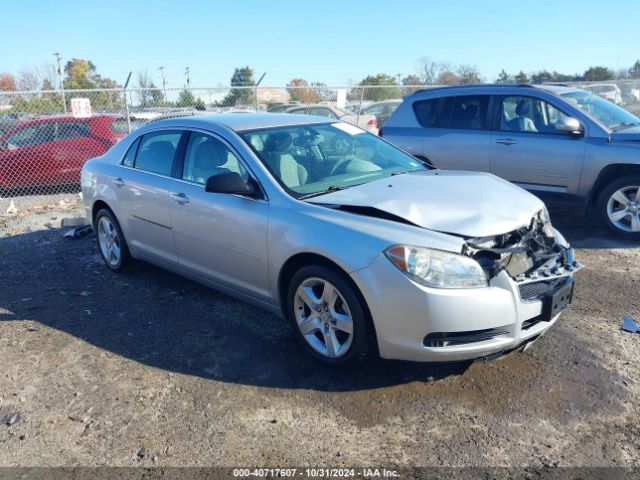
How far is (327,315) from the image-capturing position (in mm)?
3727

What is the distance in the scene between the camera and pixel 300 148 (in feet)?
→ 14.9

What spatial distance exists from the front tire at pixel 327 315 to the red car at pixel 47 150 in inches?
350

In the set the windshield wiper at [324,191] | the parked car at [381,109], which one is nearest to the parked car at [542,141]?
the windshield wiper at [324,191]

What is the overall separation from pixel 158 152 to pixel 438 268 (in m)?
3.13

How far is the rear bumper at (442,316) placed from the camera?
323cm

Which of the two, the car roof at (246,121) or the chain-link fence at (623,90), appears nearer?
the car roof at (246,121)

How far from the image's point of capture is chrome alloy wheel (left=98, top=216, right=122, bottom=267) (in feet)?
19.5

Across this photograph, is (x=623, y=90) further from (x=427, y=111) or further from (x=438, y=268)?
(x=438, y=268)

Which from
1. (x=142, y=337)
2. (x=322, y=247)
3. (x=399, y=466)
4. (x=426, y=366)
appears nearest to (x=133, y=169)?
(x=142, y=337)

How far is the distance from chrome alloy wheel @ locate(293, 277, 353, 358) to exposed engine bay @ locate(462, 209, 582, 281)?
0.88 meters

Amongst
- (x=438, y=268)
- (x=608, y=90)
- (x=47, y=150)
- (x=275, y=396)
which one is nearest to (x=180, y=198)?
(x=275, y=396)

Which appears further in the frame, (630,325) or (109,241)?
(109,241)

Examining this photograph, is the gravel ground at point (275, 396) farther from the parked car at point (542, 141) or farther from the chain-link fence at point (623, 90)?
the chain-link fence at point (623, 90)

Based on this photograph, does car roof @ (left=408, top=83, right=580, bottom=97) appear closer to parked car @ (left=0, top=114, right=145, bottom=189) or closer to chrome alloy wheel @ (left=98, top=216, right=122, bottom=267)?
chrome alloy wheel @ (left=98, top=216, right=122, bottom=267)
